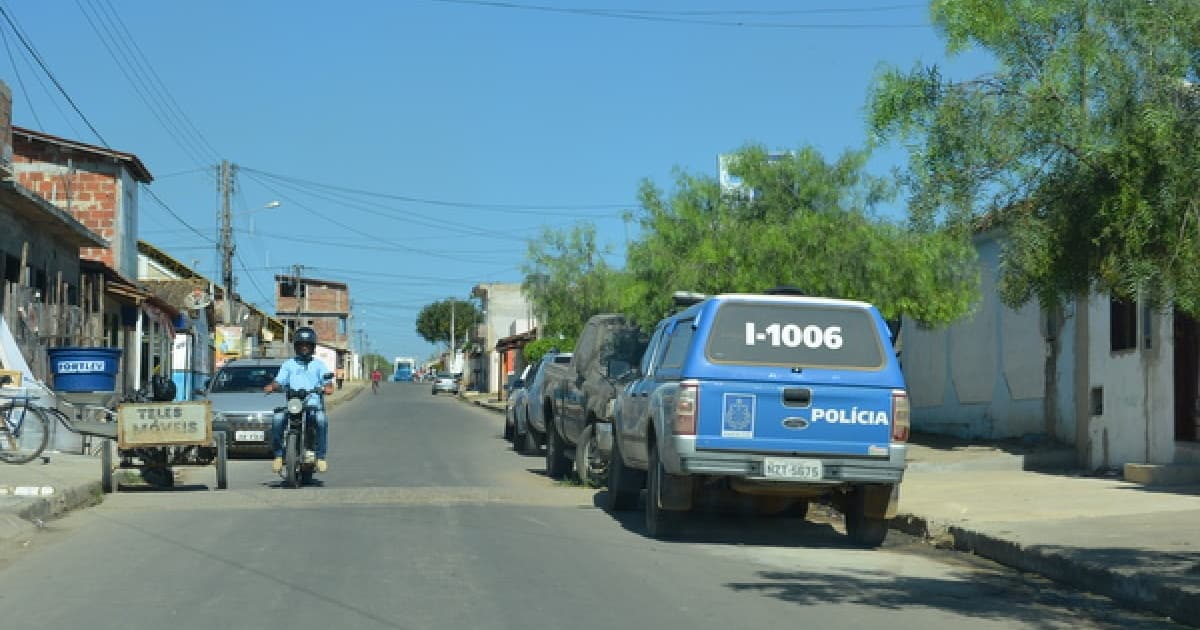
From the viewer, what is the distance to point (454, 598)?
802cm

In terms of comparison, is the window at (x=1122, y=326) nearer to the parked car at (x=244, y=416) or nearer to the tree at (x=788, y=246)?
A: the tree at (x=788, y=246)

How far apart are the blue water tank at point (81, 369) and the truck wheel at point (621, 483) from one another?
7313 mm

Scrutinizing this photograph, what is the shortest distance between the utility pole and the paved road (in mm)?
28784

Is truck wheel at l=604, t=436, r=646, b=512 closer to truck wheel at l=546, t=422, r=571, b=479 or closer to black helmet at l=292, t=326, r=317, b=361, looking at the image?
black helmet at l=292, t=326, r=317, b=361

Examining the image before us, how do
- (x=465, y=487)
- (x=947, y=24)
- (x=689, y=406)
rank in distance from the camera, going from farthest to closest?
1. (x=465, y=487)
2. (x=689, y=406)
3. (x=947, y=24)

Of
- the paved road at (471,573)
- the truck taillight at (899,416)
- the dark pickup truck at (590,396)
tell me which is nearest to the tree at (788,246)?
the dark pickup truck at (590,396)

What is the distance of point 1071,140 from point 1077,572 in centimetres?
313

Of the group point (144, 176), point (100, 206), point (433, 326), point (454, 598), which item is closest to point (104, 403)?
point (454, 598)

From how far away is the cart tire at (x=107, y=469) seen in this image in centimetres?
1470

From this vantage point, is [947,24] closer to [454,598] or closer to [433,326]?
[454,598]

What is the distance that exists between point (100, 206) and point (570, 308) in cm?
1447

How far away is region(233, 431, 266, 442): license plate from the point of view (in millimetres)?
20750

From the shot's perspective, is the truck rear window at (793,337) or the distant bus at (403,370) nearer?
the truck rear window at (793,337)

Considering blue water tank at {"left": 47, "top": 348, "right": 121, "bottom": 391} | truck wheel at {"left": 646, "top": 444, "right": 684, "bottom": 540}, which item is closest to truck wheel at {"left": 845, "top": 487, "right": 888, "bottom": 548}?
truck wheel at {"left": 646, "top": 444, "right": 684, "bottom": 540}
